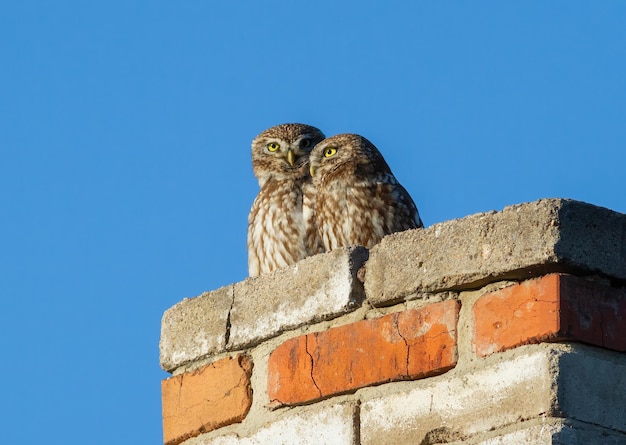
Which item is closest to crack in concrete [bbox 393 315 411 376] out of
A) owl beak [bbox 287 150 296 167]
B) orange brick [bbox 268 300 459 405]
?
orange brick [bbox 268 300 459 405]

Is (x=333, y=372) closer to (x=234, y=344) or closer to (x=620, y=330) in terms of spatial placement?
(x=234, y=344)

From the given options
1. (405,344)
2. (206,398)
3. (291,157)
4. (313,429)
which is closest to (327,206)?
(291,157)

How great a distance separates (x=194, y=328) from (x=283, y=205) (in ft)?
7.93

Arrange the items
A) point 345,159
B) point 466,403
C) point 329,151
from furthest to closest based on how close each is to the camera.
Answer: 1. point 329,151
2. point 345,159
3. point 466,403

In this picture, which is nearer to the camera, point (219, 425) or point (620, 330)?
point (620, 330)

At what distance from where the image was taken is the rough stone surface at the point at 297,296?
3.49m

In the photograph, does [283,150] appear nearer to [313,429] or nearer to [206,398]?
[206,398]

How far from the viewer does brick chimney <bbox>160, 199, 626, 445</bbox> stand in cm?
295

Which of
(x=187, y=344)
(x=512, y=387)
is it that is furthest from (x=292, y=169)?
(x=512, y=387)

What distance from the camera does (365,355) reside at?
3326mm

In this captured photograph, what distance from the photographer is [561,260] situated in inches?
118

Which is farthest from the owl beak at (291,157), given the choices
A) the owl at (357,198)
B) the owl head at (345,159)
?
the owl at (357,198)

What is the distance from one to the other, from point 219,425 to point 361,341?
554 millimetres

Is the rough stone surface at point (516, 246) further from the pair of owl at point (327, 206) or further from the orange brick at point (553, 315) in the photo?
the pair of owl at point (327, 206)
